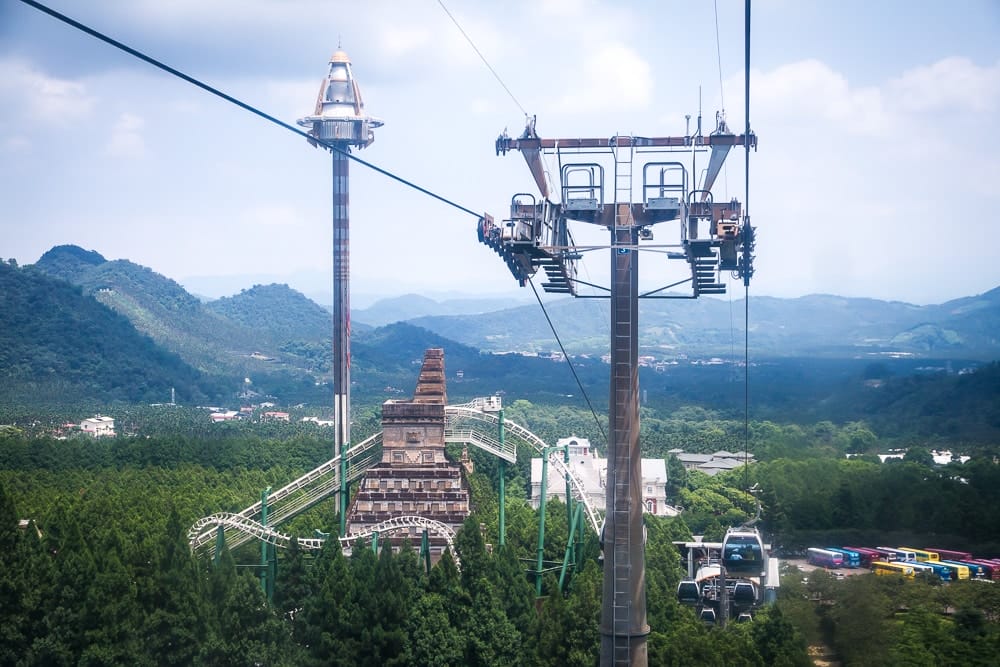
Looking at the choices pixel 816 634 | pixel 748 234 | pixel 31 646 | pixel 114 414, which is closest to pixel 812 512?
pixel 816 634

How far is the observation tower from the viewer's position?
6962cm

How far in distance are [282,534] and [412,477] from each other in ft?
27.2

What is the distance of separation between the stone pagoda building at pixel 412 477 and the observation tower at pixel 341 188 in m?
16.5

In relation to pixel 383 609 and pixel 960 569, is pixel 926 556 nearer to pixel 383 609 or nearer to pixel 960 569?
pixel 960 569

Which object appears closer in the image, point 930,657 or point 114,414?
point 930,657

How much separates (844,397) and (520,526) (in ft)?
146

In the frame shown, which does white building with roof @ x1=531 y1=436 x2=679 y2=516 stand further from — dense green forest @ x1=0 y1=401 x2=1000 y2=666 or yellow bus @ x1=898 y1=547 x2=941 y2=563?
dense green forest @ x1=0 y1=401 x2=1000 y2=666

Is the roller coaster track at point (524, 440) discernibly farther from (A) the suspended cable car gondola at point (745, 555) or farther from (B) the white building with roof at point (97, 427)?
(B) the white building with roof at point (97, 427)

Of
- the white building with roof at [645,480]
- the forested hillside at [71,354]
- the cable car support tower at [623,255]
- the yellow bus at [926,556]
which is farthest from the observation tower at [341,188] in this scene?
the forested hillside at [71,354]

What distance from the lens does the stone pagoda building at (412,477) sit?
50781 mm

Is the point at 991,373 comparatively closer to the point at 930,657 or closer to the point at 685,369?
the point at 930,657

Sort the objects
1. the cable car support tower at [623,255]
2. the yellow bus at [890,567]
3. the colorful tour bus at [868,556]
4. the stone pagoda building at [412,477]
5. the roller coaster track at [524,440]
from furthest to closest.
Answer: the stone pagoda building at [412,477] → the colorful tour bus at [868,556] → the roller coaster track at [524,440] → the yellow bus at [890,567] → the cable car support tower at [623,255]

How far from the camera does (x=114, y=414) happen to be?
457ft

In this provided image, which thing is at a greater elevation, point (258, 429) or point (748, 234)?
point (748, 234)
